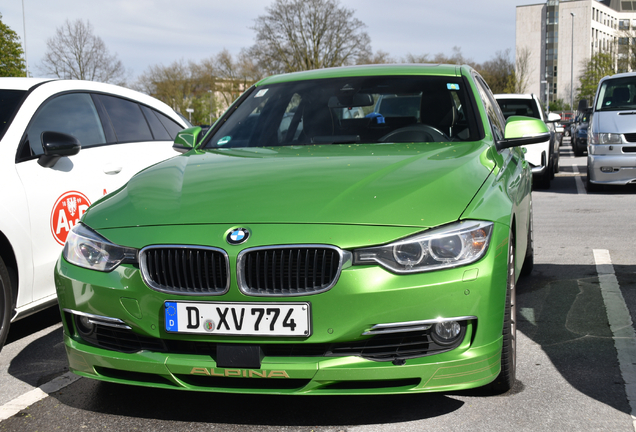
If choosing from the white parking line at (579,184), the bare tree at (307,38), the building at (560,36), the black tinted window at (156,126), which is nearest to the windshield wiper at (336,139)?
the black tinted window at (156,126)

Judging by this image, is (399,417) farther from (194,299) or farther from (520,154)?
(520,154)

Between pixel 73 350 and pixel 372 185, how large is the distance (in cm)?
141

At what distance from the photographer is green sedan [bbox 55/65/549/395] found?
2.62 m

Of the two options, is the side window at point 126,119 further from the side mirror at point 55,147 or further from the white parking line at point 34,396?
the white parking line at point 34,396

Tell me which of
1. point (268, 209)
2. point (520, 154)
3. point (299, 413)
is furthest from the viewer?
point (520, 154)

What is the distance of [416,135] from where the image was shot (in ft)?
13.5

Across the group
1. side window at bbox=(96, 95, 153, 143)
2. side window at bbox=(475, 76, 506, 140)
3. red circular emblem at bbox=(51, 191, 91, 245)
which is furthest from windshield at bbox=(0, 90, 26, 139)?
side window at bbox=(475, 76, 506, 140)

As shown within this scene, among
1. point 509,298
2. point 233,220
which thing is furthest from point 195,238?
point 509,298

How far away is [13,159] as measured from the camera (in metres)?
4.23

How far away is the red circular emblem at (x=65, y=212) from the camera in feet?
14.4

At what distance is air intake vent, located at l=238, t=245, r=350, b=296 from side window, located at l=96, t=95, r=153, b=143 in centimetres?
314

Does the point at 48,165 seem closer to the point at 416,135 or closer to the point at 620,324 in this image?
the point at 416,135

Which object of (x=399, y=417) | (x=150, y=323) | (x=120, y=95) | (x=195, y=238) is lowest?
(x=399, y=417)

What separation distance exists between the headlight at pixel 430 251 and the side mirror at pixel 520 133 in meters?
1.48
